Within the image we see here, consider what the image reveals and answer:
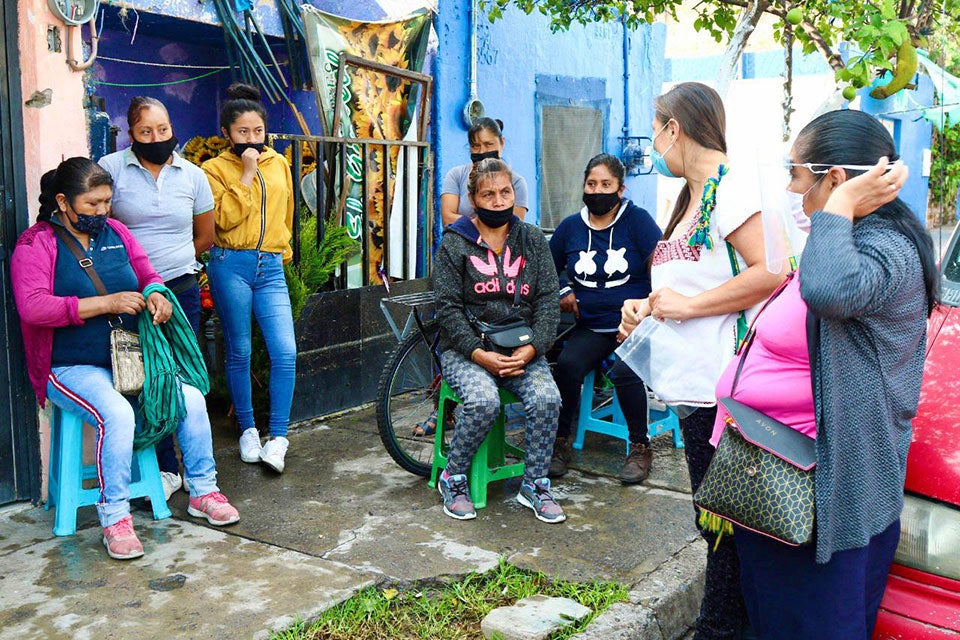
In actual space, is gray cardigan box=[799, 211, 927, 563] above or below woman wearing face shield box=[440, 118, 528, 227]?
below

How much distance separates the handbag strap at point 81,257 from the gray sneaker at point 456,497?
63.5 inches

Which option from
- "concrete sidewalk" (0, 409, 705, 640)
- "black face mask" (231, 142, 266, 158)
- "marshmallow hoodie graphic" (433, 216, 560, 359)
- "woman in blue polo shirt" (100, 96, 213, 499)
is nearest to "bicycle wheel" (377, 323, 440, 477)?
"concrete sidewalk" (0, 409, 705, 640)

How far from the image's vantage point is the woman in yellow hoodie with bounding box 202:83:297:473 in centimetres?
488

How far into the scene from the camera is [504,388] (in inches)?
179

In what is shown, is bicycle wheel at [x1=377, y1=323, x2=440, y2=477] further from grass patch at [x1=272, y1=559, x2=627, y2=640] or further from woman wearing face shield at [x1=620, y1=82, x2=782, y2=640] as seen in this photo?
woman wearing face shield at [x1=620, y1=82, x2=782, y2=640]

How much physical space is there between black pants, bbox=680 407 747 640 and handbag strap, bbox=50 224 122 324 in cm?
245

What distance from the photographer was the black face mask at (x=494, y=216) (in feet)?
14.8

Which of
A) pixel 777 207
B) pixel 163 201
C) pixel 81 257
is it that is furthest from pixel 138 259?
pixel 777 207

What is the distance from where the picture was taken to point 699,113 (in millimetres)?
3105

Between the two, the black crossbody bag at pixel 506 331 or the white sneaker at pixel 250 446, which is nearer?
the black crossbody bag at pixel 506 331

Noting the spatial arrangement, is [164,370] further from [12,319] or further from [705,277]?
[705,277]

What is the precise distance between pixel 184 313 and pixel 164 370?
1.79 ft

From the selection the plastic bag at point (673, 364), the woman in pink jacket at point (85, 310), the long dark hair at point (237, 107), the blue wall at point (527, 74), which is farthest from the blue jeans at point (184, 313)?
the blue wall at point (527, 74)

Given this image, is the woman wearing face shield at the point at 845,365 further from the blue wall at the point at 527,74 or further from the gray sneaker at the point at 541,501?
the blue wall at the point at 527,74
